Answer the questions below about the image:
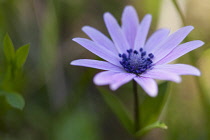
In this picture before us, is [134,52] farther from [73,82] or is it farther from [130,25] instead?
[73,82]

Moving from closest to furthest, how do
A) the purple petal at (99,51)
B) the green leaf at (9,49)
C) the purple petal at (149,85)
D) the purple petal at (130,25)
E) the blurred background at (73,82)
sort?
the purple petal at (149,85) < the purple petal at (99,51) < the green leaf at (9,49) < the purple petal at (130,25) < the blurred background at (73,82)

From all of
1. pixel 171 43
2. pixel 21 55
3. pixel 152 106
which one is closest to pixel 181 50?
pixel 171 43

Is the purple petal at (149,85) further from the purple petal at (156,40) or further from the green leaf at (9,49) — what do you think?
the green leaf at (9,49)

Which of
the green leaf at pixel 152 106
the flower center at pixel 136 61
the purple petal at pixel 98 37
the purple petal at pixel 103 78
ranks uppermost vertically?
the purple petal at pixel 98 37

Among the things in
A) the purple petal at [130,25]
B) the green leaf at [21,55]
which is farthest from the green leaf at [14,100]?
the purple petal at [130,25]

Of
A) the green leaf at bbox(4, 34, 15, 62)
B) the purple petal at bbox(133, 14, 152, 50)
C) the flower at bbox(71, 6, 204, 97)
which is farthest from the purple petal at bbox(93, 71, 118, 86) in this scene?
the green leaf at bbox(4, 34, 15, 62)

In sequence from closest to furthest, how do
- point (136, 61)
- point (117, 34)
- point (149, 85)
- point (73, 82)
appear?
point (149, 85) < point (136, 61) < point (117, 34) < point (73, 82)

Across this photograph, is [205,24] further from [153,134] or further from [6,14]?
[6,14]

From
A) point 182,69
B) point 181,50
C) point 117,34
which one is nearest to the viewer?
point 182,69
